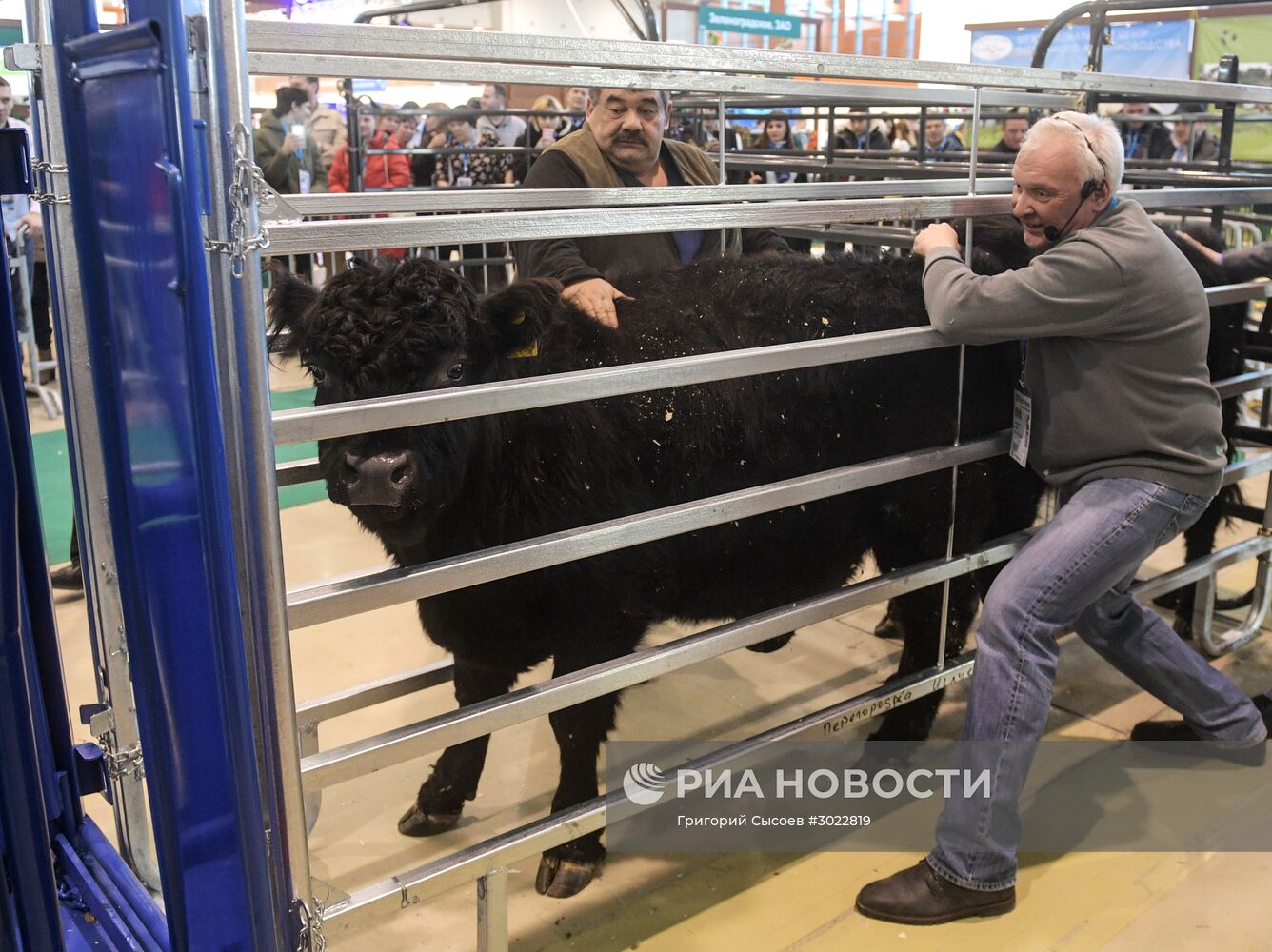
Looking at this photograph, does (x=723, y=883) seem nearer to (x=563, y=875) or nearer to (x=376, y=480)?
(x=563, y=875)

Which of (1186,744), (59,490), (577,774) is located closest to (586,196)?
(577,774)

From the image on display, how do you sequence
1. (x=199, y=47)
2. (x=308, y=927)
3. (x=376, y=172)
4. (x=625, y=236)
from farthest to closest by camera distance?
(x=376, y=172) < (x=625, y=236) < (x=308, y=927) < (x=199, y=47)

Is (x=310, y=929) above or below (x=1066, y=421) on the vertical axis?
below

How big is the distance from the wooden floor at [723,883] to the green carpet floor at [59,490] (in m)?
1.70


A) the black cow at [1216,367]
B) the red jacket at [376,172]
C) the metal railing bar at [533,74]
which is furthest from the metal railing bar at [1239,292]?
the red jacket at [376,172]

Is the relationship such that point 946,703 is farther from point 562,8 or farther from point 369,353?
point 562,8

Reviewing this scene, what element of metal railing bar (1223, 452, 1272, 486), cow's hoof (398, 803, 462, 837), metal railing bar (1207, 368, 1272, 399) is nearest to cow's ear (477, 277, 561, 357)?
cow's hoof (398, 803, 462, 837)

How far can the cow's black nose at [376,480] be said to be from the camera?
Result: 6.66 feet

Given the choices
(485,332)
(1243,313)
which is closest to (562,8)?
→ (1243,313)

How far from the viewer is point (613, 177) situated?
3229 millimetres

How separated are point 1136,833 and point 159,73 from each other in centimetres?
282

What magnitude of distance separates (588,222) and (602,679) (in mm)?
867

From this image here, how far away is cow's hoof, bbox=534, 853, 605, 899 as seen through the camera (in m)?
2.66

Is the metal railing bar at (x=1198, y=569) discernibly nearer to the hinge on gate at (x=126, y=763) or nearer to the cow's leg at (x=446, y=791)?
the cow's leg at (x=446, y=791)
